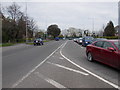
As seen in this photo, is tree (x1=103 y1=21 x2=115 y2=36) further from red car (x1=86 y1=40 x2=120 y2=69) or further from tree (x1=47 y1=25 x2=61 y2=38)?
red car (x1=86 y1=40 x2=120 y2=69)

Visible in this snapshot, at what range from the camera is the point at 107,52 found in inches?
272

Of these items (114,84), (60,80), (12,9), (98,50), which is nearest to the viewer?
(114,84)

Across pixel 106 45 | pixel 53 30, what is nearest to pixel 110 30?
pixel 53 30

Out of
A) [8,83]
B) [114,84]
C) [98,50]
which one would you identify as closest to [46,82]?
[8,83]

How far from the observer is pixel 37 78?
5527 millimetres

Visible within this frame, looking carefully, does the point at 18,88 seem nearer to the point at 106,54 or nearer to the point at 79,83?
the point at 79,83

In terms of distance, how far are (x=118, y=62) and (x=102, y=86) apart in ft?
6.26

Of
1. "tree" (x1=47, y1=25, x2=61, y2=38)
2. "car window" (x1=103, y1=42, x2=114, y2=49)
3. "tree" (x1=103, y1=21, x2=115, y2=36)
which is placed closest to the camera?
"car window" (x1=103, y1=42, x2=114, y2=49)

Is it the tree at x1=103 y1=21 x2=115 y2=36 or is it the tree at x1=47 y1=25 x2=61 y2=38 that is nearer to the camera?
the tree at x1=103 y1=21 x2=115 y2=36

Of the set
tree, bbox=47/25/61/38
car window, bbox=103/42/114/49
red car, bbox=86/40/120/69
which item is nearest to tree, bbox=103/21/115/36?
tree, bbox=47/25/61/38

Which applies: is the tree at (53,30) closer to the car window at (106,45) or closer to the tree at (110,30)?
the tree at (110,30)

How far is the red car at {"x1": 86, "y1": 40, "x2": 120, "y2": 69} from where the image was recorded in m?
6.27

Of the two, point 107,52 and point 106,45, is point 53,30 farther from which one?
point 107,52

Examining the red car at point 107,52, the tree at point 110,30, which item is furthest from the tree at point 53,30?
the red car at point 107,52
